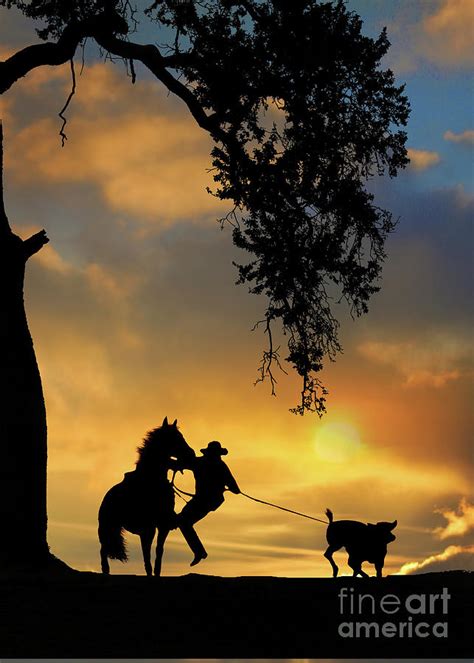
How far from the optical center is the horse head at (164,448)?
16625mm

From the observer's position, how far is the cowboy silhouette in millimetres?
17297

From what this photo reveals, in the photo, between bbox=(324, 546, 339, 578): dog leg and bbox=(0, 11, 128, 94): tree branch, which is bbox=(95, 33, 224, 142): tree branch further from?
bbox=(324, 546, 339, 578): dog leg

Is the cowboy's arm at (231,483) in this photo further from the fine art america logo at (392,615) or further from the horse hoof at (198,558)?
the fine art america logo at (392,615)

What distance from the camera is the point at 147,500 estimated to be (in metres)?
16.4

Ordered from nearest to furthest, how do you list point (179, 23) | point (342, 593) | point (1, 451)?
1. point (342, 593)
2. point (1, 451)
3. point (179, 23)

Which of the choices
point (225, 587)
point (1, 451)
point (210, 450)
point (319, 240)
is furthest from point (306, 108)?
point (225, 587)

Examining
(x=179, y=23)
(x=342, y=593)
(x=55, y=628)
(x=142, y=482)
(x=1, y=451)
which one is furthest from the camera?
(x=179, y=23)

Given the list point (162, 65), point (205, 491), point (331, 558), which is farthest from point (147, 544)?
point (162, 65)

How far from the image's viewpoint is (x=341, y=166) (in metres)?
20.0

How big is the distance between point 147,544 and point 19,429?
Result: 3440 millimetres

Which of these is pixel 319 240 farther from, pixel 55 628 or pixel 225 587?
pixel 55 628

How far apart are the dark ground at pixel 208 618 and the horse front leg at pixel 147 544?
6.48ft

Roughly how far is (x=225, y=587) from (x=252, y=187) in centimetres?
929

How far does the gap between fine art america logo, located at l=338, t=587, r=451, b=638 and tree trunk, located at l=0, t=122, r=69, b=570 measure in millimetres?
6975
